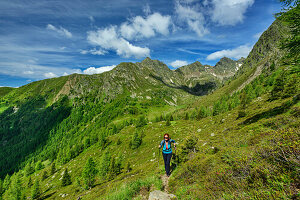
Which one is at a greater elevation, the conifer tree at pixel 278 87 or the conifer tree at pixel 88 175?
the conifer tree at pixel 278 87

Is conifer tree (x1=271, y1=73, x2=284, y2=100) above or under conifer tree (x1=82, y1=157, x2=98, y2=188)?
above

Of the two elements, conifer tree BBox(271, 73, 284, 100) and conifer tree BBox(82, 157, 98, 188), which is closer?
conifer tree BBox(271, 73, 284, 100)

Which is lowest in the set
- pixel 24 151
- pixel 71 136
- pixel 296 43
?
pixel 24 151

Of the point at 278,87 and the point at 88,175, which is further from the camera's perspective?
the point at 88,175

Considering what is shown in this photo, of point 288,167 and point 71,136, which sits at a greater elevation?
point 288,167

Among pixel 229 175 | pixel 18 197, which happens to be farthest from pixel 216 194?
pixel 18 197

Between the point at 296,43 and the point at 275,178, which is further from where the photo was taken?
the point at 296,43

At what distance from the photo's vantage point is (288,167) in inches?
171

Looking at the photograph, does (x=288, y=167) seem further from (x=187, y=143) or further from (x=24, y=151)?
(x=24, y=151)

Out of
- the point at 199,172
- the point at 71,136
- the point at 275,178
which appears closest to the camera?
the point at 275,178

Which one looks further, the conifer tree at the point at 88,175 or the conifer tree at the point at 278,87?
the conifer tree at the point at 88,175

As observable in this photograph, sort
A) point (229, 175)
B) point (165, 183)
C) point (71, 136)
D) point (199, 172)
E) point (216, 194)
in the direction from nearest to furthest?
point (216, 194), point (229, 175), point (199, 172), point (165, 183), point (71, 136)

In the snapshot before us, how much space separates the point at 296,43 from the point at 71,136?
767ft

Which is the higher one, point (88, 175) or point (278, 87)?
point (278, 87)
